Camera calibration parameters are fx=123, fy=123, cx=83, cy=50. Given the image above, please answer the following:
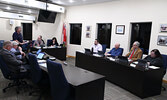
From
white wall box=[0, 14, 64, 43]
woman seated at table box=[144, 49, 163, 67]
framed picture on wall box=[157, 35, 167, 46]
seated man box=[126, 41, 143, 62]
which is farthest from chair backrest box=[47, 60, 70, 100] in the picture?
white wall box=[0, 14, 64, 43]

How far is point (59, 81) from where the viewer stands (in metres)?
1.75

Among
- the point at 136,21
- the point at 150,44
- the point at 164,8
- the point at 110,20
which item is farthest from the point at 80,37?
the point at 164,8

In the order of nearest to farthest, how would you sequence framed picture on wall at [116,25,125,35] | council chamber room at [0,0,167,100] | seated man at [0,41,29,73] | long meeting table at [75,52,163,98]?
1. council chamber room at [0,0,167,100]
2. seated man at [0,41,29,73]
3. long meeting table at [75,52,163,98]
4. framed picture on wall at [116,25,125,35]

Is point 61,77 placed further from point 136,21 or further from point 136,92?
point 136,21

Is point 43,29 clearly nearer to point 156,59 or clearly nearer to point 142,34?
point 142,34

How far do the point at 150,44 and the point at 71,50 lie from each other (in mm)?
4320

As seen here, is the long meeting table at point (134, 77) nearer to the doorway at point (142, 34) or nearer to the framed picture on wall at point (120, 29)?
the framed picture on wall at point (120, 29)

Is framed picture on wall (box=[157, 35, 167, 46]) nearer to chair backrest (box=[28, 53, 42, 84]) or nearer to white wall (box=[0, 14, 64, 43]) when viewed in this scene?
chair backrest (box=[28, 53, 42, 84])

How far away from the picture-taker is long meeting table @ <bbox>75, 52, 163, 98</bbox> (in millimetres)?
2788

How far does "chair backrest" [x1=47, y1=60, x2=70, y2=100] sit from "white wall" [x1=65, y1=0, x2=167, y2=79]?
12.7 feet

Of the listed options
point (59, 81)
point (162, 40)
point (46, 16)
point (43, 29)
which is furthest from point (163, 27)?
point (43, 29)

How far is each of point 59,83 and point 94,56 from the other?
2.60 m

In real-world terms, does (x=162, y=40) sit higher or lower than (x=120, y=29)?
lower

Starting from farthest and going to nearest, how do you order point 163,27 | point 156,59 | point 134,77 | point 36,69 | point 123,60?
point 163,27, point 123,60, point 156,59, point 134,77, point 36,69
